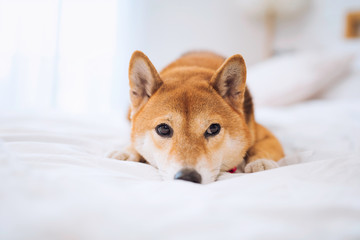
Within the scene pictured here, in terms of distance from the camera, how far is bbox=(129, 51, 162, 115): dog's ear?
50.1 inches

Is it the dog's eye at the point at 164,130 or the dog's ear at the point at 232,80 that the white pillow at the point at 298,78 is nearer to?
the dog's ear at the point at 232,80

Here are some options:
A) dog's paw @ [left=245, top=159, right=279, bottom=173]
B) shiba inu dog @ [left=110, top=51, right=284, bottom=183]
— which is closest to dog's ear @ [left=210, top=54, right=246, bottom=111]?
shiba inu dog @ [left=110, top=51, right=284, bottom=183]

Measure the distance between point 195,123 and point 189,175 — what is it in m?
0.28

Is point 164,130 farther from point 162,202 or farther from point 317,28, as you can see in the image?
point 317,28

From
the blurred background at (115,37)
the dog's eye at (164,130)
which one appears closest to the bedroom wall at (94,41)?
the blurred background at (115,37)

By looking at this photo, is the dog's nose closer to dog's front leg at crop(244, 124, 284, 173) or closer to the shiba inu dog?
the shiba inu dog

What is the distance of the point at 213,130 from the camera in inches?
46.9

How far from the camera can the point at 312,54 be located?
3158 mm

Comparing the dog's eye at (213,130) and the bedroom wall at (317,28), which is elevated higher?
the bedroom wall at (317,28)

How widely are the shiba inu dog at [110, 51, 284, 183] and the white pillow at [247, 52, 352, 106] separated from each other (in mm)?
1460

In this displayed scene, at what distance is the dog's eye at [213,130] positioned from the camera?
118 cm

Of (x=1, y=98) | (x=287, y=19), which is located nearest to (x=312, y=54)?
(x=287, y=19)

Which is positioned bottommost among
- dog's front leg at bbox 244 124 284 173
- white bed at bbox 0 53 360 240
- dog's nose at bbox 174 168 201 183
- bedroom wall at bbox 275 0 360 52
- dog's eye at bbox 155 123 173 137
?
dog's front leg at bbox 244 124 284 173

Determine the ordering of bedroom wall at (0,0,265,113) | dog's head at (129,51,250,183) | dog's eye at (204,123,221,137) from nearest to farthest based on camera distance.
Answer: dog's head at (129,51,250,183) < dog's eye at (204,123,221,137) < bedroom wall at (0,0,265,113)
